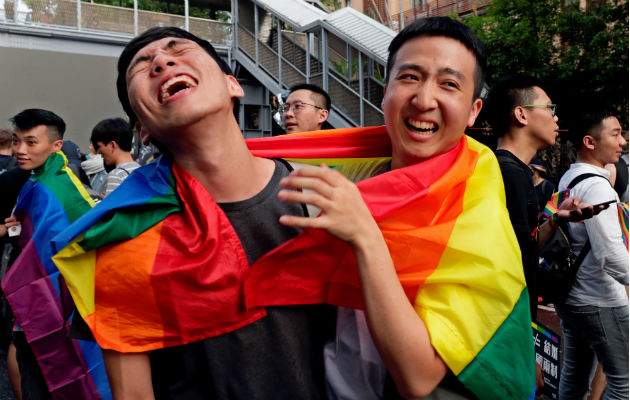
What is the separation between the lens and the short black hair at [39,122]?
3803 mm

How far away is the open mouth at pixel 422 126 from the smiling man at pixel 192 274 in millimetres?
399

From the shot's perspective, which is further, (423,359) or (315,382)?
(315,382)

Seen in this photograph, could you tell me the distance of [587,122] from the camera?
11.7 ft

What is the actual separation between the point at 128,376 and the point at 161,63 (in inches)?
34.6

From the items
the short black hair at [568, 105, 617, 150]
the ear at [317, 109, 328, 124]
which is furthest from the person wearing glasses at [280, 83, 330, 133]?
the short black hair at [568, 105, 617, 150]

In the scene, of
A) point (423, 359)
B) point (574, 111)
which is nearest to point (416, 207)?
point (423, 359)

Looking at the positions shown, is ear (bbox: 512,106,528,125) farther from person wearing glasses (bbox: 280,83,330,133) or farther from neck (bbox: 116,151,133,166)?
neck (bbox: 116,151,133,166)

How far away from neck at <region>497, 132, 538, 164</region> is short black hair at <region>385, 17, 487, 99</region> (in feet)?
4.50

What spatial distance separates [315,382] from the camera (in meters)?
1.40

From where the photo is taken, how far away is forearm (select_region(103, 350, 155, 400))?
51.9 inches

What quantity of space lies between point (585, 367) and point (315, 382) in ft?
9.14

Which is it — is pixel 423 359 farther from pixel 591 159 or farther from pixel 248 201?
pixel 591 159

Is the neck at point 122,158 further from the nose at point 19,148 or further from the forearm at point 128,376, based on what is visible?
the forearm at point 128,376

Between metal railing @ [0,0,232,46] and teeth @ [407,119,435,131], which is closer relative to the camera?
teeth @ [407,119,435,131]
